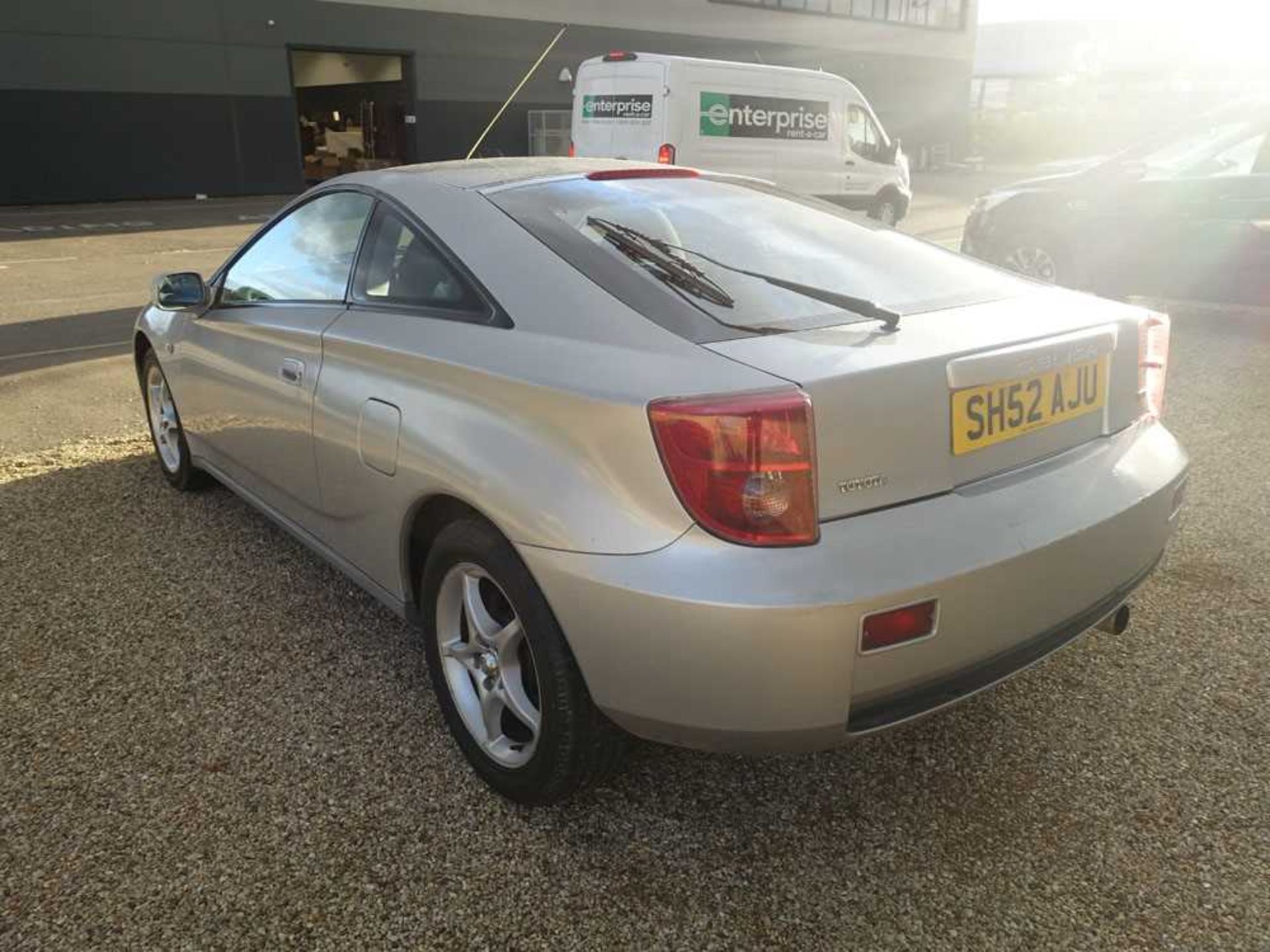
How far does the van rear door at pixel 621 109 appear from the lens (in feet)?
44.8

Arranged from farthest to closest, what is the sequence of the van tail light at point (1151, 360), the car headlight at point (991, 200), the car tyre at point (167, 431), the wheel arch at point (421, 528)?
the car headlight at point (991, 200), the car tyre at point (167, 431), the van tail light at point (1151, 360), the wheel arch at point (421, 528)

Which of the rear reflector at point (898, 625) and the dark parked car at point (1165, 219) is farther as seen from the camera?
the dark parked car at point (1165, 219)

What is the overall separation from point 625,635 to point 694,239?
1148 millimetres

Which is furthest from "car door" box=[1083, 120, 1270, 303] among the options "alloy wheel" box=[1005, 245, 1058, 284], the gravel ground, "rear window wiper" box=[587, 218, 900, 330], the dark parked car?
"rear window wiper" box=[587, 218, 900, 330]

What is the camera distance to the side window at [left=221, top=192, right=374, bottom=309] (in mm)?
3062

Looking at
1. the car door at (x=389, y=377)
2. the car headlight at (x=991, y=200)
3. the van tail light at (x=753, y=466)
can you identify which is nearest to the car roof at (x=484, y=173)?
the car door at (x=389, y=377)

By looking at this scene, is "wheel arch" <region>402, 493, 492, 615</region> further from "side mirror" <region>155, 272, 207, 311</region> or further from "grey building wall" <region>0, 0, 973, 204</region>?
"grey building wall" <region>0, 0, 973, 204</region>

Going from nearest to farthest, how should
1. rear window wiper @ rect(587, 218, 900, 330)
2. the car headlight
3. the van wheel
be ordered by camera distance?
1. rear window wiper @ rect(587, 218, 900, 330)
2. the car headlight
3. the van wheel

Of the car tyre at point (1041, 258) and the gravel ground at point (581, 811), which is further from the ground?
the car tyre at point (1041, 258)

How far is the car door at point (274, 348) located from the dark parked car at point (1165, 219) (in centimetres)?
591

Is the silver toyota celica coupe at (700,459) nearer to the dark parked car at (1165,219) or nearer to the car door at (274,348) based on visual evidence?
the car door at (274,348)

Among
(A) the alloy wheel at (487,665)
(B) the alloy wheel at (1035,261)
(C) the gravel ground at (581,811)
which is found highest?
(B) the alloy wheel at (1035,261)

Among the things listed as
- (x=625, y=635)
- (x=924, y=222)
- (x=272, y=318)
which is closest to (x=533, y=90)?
(x=924, y=222)

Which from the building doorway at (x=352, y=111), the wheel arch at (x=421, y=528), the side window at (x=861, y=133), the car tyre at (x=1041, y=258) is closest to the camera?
the wheel arch at (x=421, y=528)
